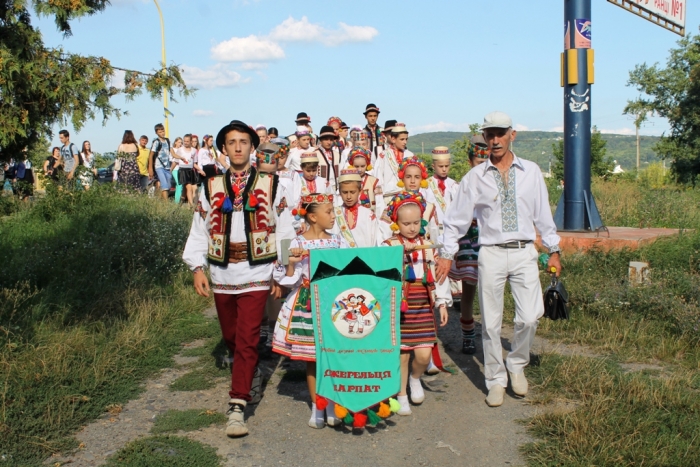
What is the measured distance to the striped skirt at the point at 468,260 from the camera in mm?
6734

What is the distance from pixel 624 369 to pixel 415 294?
6.58 ft

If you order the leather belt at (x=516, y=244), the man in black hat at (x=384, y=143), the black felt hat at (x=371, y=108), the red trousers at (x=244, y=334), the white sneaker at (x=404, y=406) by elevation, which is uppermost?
the black felt hat at (x=371, y=108)

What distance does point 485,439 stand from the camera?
4930 millimetres

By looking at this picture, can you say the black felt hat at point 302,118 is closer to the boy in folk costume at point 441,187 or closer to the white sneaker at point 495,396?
the boy in folk costume at point 441,187

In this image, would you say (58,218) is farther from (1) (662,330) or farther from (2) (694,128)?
(2) (694,128)

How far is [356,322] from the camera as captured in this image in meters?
5.09

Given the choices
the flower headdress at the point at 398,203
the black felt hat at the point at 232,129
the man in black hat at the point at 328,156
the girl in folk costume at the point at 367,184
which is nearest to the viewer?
the black felt hat at the point at 232,129

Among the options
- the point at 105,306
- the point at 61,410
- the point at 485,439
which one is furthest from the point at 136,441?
the point at 105,306

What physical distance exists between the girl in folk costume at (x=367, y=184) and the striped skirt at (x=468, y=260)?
2651 millimetres

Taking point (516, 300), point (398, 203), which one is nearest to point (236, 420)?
point (398, 203)

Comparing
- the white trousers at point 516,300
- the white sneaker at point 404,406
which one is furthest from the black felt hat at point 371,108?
the white sneaker at point 404,406

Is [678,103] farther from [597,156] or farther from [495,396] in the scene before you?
[495,396]

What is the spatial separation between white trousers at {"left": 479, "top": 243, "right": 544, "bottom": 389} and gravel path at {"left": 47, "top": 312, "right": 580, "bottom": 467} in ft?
0.94

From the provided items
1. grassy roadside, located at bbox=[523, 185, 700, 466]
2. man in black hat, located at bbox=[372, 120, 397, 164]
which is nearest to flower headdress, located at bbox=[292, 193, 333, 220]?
grassy roadside, located at bbox=[523, 185, 700, 466]
